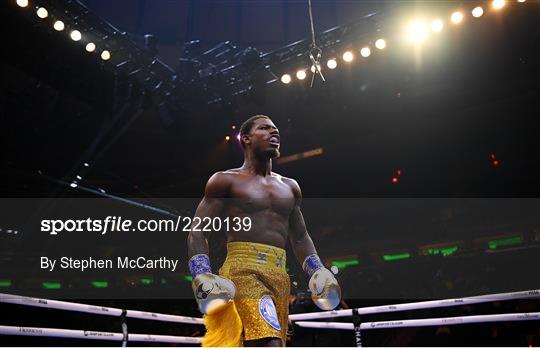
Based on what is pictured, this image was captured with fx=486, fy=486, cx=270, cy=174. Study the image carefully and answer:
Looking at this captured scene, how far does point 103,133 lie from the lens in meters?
7.42

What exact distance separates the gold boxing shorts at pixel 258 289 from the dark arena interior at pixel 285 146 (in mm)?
1697

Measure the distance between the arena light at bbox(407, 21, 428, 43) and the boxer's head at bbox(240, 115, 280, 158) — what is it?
4.06 metres

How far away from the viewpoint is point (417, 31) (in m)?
5.95

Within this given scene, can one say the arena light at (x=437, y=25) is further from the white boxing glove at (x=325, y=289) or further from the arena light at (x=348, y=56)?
the white boxing glove at (x=325, y=289)

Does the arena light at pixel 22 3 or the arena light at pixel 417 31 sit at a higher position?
the arena light at pixel 22 3

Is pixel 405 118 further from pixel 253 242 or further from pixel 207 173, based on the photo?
pixel 253 242

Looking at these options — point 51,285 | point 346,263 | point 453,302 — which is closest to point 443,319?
point 453,302

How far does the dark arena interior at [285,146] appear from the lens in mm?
5836

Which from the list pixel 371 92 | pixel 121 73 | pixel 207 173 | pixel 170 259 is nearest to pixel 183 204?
pixel 207 173

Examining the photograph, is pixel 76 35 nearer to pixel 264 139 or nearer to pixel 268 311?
pixel 264 139

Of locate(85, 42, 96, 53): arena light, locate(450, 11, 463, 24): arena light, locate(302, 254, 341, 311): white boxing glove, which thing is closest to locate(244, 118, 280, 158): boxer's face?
locate(302, 254, 341, 311): white boxing glove

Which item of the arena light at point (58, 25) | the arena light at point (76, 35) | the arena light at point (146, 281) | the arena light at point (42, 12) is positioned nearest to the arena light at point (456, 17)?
the arena light at point (76, 35)

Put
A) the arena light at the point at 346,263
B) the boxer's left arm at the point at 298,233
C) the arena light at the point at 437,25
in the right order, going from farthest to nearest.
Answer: the arena light at the point at 346,263, the arena light at the point at 437,25, the boxer's left arm at the point at 298,233

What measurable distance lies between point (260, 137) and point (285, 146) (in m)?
6.60
